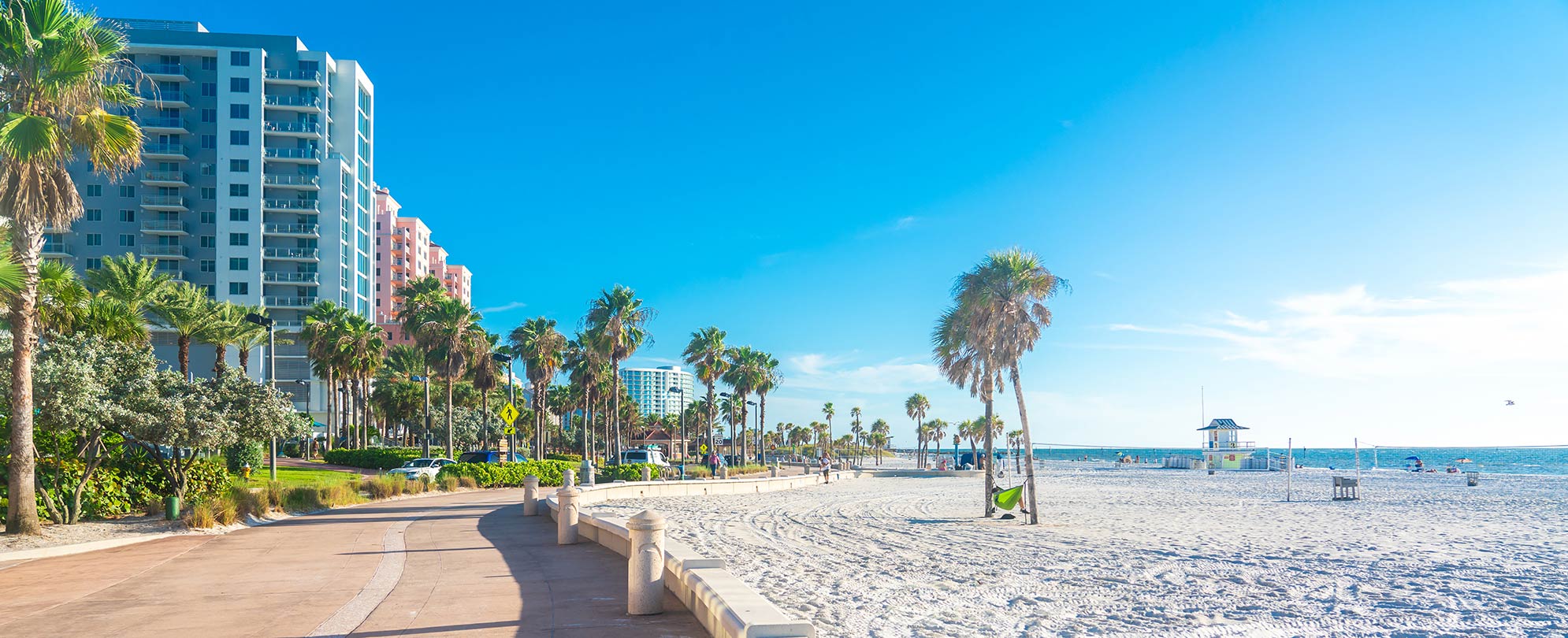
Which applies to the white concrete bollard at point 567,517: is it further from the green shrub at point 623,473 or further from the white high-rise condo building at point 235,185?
the white high-rise condo building at point 235,185

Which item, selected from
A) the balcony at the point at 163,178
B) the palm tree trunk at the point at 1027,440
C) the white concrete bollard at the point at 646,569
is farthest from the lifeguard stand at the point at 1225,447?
the balcony at the point at 163,178

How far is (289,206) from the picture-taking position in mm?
86875

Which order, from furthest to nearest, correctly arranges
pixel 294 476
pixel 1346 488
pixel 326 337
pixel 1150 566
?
pixel 326 337 < pixel 294 476 < pixel 1346 488 < pixel 1150 566

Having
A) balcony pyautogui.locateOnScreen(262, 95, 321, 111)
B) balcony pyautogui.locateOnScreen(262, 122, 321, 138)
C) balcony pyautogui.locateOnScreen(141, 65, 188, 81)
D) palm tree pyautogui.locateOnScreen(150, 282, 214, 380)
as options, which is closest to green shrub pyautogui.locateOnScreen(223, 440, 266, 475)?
palm tree pyautogui.locateOnScreen(150, 282, 214, 380)

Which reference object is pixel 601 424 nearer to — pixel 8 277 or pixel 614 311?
pixel 614 311

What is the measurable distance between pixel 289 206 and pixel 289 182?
222cm

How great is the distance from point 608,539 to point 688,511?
13392mm

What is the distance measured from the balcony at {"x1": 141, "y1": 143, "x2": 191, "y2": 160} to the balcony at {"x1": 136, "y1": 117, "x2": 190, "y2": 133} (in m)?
1.39

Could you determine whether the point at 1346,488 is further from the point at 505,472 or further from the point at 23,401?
the point at 23,401

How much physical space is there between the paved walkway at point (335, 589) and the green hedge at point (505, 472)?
1850 cm

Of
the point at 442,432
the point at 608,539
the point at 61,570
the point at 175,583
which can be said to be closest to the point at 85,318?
the point at 61,570

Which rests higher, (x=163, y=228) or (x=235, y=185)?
(x=235, y=185)

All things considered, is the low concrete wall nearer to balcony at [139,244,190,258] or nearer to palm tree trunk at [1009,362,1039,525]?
palm tree trunk at [1009,362,1039,525]

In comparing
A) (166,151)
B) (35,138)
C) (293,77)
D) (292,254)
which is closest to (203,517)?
(35,138)
